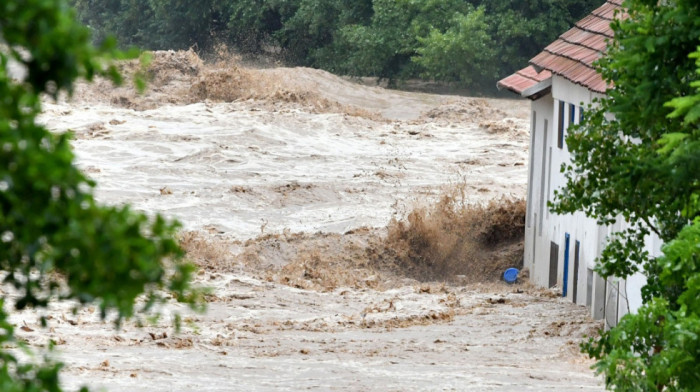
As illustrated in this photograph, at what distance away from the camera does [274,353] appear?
15727 mm

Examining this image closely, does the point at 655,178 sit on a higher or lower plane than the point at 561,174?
higher

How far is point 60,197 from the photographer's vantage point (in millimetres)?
3340

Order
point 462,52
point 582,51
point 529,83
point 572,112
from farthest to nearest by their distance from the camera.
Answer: point 462,52 → point 529,83 → point 572,112 → point 582,51

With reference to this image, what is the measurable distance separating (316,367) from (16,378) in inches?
428

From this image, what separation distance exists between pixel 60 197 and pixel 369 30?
46.8 meters

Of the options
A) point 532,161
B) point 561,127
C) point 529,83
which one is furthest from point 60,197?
point 532,161

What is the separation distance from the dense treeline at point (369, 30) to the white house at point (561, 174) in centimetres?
2361

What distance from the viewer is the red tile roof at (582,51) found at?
1751 centimetres

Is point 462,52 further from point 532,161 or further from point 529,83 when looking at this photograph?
point 529,83

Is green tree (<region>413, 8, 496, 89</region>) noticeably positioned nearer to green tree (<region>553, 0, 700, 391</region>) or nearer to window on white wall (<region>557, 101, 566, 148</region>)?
window on white wall (<region>557, 101, 566, 148</region>)

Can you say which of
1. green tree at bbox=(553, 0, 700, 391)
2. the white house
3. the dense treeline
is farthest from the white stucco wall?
the dense treeline

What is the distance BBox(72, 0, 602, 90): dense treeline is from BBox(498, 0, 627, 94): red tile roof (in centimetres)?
2533

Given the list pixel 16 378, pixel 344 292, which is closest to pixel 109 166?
pixel 344 292

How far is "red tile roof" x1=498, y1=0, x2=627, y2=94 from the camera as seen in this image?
1751 centimetres
